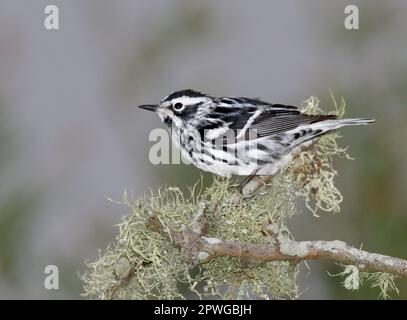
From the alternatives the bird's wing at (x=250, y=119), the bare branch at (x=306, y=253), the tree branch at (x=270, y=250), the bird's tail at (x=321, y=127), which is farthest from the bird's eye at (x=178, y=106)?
the bare branch at (x=306, y=253)

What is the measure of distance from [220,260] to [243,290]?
130 mm

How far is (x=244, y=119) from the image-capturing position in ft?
12.8

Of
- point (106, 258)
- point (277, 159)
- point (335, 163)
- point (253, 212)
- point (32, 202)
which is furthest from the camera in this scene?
point (335, 163)

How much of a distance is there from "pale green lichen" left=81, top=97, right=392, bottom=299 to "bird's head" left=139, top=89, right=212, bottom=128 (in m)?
0.47

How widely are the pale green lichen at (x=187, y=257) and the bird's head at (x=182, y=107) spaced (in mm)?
473

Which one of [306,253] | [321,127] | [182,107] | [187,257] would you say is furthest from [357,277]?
[182,107]

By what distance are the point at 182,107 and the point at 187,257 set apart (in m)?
0.95

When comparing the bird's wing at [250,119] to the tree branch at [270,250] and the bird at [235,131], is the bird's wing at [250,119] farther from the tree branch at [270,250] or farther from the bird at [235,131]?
the tree branch at [270,250]

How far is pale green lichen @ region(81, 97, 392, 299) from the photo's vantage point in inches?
120

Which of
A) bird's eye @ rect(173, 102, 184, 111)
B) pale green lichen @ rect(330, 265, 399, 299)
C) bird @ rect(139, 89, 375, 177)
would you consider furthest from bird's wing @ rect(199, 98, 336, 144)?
pale green lichen @ rect(330, 265, 399, 299)

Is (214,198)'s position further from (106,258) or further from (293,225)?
(293,225)

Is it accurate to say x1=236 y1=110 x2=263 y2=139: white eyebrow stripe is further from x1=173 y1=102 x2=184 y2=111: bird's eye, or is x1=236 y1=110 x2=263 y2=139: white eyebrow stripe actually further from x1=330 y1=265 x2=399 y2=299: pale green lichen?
x1=330 y1=265 x2=399 y2=299: pale green lichen

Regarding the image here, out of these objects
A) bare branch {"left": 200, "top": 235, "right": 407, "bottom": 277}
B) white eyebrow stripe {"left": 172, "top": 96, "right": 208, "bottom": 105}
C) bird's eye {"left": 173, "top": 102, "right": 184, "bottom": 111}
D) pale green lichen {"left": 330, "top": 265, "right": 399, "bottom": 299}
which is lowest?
pale green lichen {"left": 330, "top": 265, "right": 399, "bottom": 299}
